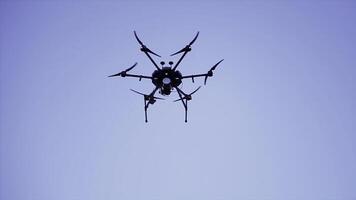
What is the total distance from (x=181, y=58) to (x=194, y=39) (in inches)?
51.7

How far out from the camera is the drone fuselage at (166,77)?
24094mm

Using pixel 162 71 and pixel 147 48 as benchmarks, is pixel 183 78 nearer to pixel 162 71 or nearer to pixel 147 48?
pixel 162 71

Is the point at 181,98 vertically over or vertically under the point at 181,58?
under

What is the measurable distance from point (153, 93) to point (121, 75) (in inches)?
87.7

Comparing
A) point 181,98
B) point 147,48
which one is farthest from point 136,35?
point 181,98

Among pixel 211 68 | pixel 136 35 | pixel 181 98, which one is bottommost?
pixel 181 98

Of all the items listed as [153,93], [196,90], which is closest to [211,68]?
[196,90]

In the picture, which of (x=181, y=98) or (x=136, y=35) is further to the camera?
(x=181, y=98)

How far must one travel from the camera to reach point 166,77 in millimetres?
24094

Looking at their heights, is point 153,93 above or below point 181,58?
below

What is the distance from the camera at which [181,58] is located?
77.0 ft

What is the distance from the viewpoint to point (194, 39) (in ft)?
75.7

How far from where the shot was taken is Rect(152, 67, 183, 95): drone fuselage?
24.1 meters

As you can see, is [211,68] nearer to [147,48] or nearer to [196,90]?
[196,90]
